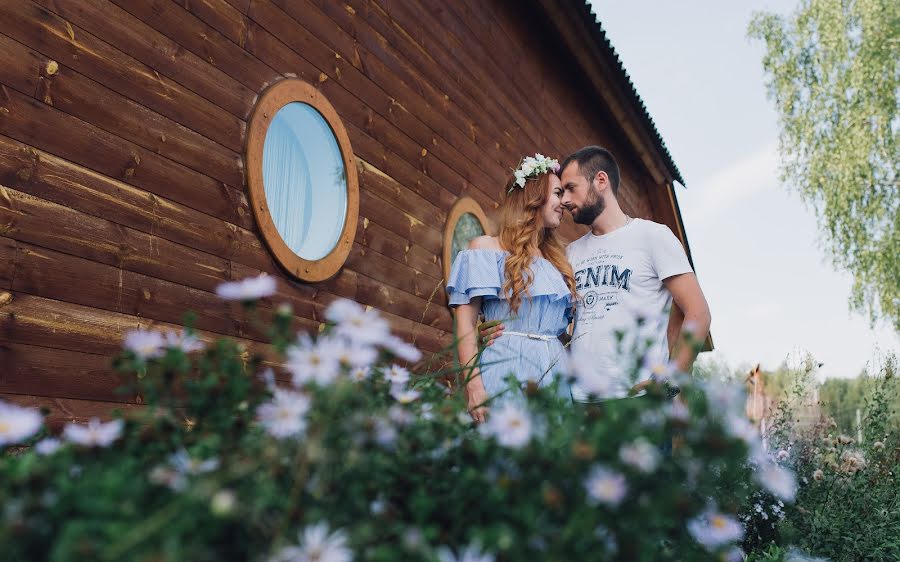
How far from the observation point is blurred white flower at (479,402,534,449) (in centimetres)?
83

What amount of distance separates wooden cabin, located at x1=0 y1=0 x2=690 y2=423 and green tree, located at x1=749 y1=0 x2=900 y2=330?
870 cm

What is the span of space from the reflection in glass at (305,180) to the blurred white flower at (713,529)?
238 centimetres

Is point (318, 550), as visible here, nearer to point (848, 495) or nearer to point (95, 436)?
point (95, 436)

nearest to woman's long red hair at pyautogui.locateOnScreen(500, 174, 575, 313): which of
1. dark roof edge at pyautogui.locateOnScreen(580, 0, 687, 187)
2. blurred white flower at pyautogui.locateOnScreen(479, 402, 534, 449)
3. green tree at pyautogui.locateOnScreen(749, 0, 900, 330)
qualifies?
blurred white flower at pyautogui.locateOnScreen(479, 402, 534, 449)

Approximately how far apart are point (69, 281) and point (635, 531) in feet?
6.02

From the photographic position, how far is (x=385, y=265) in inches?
154

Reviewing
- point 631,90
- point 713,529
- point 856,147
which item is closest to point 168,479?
point 713,529

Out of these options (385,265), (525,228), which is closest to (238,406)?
(525,228)

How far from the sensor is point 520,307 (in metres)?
2.75

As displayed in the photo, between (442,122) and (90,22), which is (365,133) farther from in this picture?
(90,22)

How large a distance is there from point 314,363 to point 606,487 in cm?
34

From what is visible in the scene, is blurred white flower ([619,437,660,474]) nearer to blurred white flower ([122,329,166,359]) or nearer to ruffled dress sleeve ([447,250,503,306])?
blurred white flower ([122,329,166,359])

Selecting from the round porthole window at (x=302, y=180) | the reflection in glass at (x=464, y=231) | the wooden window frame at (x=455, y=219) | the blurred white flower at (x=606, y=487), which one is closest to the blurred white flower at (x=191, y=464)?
the blurred white flower at (x=606, y=487)

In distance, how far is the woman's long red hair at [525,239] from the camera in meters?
2.73
